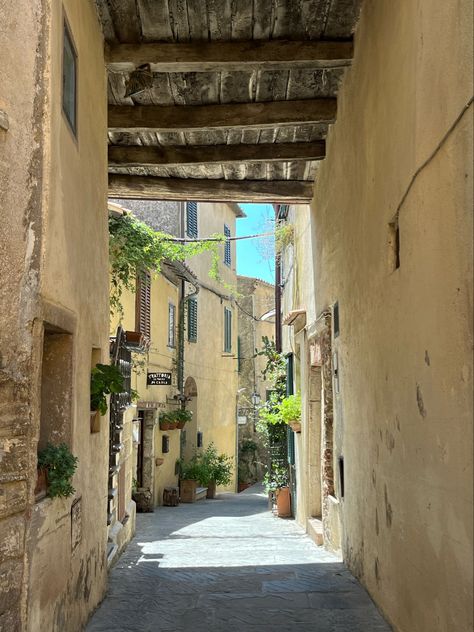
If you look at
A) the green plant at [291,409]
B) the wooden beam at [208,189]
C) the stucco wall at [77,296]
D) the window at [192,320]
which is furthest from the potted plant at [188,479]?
the stucco wall at [77,296]

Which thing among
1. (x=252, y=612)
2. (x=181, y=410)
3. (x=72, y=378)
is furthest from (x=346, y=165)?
(x=181, y=410)

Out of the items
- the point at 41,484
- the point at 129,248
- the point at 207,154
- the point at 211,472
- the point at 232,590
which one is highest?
the point at 207,154

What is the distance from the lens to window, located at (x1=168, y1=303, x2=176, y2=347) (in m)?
17.1

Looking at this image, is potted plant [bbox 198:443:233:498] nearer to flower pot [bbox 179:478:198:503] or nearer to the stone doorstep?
flower pot [bbox 179:478:198:503]

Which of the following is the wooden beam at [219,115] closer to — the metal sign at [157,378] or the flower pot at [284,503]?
the metal sign at [157,378]

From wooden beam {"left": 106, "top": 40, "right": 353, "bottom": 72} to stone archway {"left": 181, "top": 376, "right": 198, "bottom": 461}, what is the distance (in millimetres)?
14071

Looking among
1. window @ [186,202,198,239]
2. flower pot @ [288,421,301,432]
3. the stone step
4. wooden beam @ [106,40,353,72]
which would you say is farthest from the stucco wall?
window @ [186,202,198,239]

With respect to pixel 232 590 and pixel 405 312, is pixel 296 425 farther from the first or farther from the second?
pixel 405 312

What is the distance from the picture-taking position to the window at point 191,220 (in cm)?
2018

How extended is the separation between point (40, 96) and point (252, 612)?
3.95 m

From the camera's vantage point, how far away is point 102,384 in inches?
222

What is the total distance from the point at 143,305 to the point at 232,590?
8.50 m

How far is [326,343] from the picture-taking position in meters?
8.77

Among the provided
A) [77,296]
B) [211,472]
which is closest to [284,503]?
[211,472]
